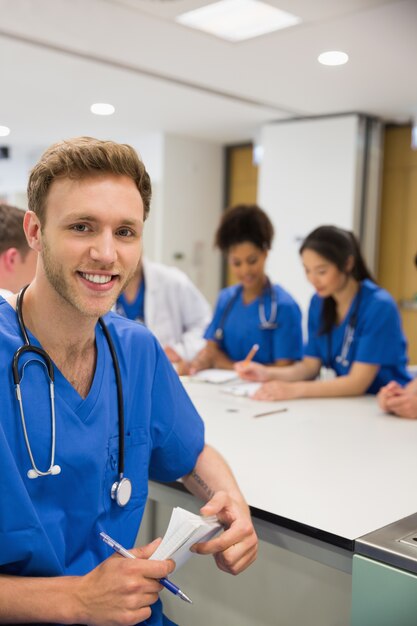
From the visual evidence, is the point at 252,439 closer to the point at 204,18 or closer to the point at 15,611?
the point at 15,611

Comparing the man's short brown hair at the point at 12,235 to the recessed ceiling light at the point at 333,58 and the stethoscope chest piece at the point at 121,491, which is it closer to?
the stethoscope chest piece at the point at 121,491

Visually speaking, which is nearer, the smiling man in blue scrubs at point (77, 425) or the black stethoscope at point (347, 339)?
the smiling man in blue scrubs at point (77, 425)

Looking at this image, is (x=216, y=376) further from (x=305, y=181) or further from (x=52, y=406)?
(x=305, y=181)

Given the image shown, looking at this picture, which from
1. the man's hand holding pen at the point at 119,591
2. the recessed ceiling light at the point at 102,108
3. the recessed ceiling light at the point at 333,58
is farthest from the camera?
the recessed ceiling light at the point at 102,108

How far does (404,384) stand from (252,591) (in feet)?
3.96

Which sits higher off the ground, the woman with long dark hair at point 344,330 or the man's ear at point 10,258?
the man's ear at point 10,258

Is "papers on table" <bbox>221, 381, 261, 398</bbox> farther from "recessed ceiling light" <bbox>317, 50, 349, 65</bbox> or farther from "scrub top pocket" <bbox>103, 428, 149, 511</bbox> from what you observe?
"recessed ceiling light" <bbox>317, 50, 349, 65</bbox>

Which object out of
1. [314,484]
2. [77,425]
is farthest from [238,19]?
[77,425]

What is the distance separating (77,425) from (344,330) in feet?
5.07

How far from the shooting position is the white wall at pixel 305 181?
4.95 metres

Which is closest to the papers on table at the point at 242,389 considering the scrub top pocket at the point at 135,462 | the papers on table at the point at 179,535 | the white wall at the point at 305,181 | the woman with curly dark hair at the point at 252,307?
the woman with curly dark hair at the point at 252,307

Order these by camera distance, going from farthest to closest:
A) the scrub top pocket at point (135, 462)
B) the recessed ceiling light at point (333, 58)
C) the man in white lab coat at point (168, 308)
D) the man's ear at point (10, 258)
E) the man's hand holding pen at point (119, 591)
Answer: the recessed ceiling light at point (333, 58), the man in white lab coat at point (168, 308), the man's ear at point (10, 258), the scrub top pocket at point (135, 462), the man's hand holding pen at point (119, 591)

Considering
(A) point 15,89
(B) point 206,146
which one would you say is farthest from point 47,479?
(B) point 206,146

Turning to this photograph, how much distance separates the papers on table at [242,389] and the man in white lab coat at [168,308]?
515 millimetres
